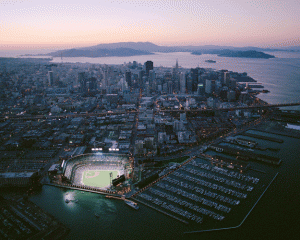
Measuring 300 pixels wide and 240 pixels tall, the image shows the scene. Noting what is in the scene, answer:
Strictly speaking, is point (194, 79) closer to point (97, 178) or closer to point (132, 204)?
point (97, 178)

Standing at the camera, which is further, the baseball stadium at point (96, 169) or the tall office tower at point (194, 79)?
the tall office tower at point (194, 79)

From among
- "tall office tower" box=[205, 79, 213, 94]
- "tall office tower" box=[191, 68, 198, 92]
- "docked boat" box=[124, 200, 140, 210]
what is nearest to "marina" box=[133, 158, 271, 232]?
"docked boat" box=[124, 200, 140, 210]

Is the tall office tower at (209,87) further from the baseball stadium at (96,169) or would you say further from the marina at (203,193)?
the baseball stadium at (96,169)

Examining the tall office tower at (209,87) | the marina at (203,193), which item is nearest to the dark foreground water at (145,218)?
the marina at (203,193)

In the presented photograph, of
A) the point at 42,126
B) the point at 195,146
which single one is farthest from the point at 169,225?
the point at 42,126

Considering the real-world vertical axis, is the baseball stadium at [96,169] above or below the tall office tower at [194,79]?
below

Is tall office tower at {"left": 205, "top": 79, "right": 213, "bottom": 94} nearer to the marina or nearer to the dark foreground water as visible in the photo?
the marina
